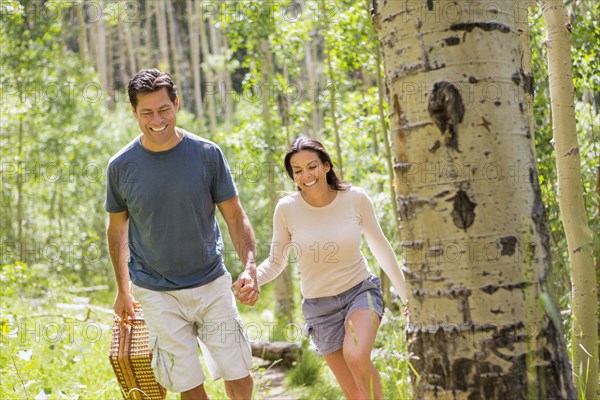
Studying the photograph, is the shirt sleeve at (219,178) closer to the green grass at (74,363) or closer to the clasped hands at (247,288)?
the clasped hands at (247,288)

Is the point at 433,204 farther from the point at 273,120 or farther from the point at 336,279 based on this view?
the point at 273,120

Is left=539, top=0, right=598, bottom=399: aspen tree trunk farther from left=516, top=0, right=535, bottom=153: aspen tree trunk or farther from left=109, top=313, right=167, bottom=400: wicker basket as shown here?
left=109, top=313, right=167, bottom=400: wicker basket

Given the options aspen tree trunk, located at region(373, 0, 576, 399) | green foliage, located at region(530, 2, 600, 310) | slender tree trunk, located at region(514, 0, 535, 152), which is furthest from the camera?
green foliage, located at region(530, 2, 600, 310)

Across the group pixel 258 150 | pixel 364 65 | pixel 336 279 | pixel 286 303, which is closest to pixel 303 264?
pixel 336 279

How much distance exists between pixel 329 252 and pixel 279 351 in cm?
387

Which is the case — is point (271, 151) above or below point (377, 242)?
above

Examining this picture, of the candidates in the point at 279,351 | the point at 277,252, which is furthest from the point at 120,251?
the point at 279,351

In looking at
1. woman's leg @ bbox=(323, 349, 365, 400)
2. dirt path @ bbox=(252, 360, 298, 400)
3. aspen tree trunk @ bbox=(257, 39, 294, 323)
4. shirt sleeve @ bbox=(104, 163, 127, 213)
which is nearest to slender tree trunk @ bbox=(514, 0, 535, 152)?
woman's leg @ bbox=(323, 349, 365, 400)

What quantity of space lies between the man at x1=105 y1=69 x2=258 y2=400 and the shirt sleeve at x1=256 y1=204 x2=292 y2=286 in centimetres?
21

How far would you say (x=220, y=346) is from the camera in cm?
377

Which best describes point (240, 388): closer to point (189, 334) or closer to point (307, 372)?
point (189, 334)

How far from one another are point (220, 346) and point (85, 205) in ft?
41.2

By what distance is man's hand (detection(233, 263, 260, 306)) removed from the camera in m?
3.48

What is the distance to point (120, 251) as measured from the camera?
3.98m
